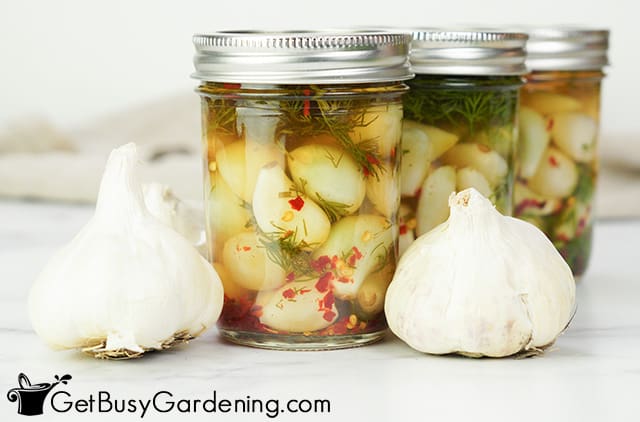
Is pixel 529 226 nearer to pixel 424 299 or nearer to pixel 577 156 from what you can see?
pixel 424 299

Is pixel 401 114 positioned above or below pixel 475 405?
above

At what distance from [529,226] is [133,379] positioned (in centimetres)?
48

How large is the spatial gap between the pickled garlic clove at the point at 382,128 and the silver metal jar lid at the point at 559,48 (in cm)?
41

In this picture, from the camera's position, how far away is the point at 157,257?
1.34 meters

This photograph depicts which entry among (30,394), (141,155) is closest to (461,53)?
(30,394)

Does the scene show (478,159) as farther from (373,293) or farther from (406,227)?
(373,293)

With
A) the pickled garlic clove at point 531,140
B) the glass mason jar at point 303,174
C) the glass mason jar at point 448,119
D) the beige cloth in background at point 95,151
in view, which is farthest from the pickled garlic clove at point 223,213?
the beige cloth in background at point 95,151

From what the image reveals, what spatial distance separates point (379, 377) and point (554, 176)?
0.60 m

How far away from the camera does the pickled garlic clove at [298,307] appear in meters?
1.37

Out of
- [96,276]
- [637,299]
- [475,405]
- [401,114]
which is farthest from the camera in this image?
[637,299]

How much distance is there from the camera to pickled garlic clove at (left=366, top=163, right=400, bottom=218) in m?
1.39

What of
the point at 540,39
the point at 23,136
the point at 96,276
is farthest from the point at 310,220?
the point at 23,136

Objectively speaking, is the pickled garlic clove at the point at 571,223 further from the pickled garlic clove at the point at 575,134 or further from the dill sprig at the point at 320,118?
the dill sprig at the point at 320,118

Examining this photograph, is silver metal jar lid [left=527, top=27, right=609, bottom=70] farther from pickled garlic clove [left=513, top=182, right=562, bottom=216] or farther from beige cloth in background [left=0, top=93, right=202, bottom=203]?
beige cloth in background [left=0, top=93, right=202, bottom=203]
